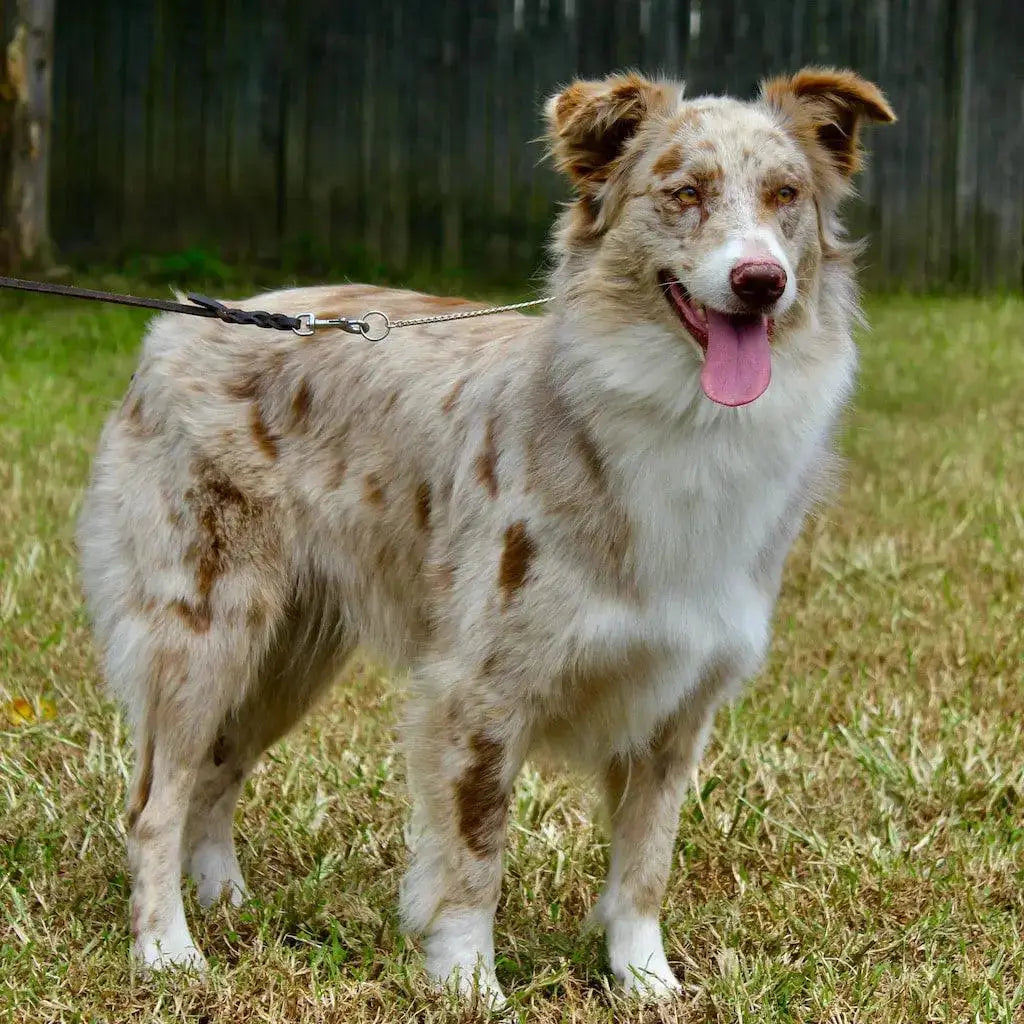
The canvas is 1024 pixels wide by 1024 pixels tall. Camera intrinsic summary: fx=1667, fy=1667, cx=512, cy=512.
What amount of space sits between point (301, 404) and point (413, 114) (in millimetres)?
9929

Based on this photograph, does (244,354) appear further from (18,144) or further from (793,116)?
(18,144)

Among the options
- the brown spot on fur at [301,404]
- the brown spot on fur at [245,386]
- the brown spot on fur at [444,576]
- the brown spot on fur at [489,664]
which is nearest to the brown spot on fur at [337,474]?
the brown spot on fur at [301,404]

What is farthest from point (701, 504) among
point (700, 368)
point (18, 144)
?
point (18, 144)

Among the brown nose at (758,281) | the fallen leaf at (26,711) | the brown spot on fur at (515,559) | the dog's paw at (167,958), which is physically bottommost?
the dog's paw at (167,958)

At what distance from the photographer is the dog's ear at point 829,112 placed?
138 inches

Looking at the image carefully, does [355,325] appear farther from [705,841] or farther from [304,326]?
[705,841]

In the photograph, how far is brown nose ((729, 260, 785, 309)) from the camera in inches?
121

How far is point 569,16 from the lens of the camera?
13.5 meters

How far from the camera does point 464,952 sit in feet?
11.6

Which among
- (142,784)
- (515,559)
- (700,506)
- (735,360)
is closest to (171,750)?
(142,784)

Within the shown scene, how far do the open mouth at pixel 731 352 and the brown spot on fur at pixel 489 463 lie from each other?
54cm

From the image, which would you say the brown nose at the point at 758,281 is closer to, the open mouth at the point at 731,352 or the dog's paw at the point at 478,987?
the open mouth at the point at 731,352

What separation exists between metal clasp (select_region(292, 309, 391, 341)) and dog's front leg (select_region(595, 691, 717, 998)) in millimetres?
1140

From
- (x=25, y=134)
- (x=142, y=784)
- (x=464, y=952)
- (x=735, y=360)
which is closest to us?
(x=735, y=360)
